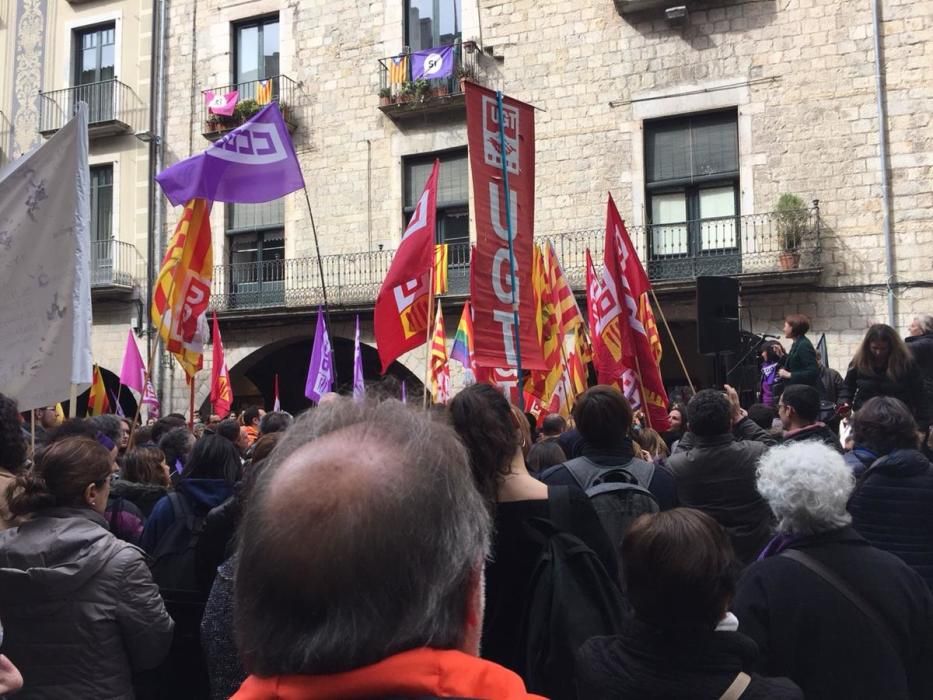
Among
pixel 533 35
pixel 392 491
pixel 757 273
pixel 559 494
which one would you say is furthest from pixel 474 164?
pixel 533 35

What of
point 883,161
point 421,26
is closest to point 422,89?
point 421,26

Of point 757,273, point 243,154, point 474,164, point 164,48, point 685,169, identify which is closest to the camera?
point 474,164

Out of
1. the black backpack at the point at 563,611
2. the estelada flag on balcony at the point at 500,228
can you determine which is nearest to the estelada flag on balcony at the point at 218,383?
the estelada flag on balcony at the point at 500,228

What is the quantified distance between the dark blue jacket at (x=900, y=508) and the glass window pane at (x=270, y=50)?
15.9 m

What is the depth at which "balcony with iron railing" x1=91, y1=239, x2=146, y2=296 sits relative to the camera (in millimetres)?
17547

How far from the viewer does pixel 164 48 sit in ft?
59.1

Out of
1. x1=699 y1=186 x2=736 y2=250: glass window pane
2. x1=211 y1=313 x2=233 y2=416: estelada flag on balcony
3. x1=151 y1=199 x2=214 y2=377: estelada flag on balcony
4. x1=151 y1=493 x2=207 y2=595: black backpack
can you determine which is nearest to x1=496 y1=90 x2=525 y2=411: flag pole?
x1=151 y1=493 x2=207 y2=595: black backpack

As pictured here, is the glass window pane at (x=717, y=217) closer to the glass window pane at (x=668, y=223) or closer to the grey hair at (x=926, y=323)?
the glass window pane at (x=668, y=223)

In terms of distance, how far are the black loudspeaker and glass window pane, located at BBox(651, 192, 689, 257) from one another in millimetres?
5301

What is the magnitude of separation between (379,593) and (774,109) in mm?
13887

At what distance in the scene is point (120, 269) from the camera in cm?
1770

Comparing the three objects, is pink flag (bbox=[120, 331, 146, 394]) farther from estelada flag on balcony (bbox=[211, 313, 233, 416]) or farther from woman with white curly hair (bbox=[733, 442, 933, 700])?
woman with white curly hair (bbox=[733, 442, 933, 700])

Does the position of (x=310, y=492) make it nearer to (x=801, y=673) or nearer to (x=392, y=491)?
(x=392, y=491)

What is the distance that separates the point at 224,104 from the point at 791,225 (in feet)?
34.9
